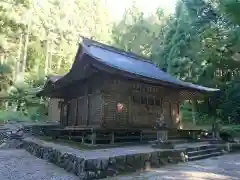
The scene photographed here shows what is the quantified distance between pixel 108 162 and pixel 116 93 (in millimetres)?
5551

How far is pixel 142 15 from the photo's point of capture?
46.9 metres

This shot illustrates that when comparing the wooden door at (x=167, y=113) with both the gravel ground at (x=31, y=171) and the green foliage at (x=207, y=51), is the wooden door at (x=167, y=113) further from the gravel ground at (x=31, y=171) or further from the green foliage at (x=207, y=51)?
the green foliage at (x=207, y=51)

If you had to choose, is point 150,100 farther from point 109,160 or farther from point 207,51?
point 207,51

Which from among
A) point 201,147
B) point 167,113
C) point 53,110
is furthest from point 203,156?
point 53,110

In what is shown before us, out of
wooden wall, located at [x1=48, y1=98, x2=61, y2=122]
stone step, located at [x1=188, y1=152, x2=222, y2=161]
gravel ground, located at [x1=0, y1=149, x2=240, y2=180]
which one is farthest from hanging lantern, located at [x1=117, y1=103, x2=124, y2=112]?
wooden wall, located at [x1=48, y1=98, x2=61, y2=122]

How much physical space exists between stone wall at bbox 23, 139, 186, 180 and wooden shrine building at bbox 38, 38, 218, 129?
10.9 feet

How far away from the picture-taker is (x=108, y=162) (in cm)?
689

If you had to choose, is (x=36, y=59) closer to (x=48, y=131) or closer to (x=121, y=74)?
(x=48, y=131)

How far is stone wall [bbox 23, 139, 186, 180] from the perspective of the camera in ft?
21.8

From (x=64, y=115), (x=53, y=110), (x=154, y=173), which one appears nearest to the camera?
(x=154, y=173)

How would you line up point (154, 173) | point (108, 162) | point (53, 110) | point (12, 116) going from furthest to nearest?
1. point (53, 110)
2. point (12, 116)
3. point (154, 173)
4. point (108, 162)

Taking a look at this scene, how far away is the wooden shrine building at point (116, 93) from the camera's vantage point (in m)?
11.2

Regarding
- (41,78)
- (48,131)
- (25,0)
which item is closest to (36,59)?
(41,78)

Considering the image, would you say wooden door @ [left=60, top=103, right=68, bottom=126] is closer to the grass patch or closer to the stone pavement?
the grass patch
